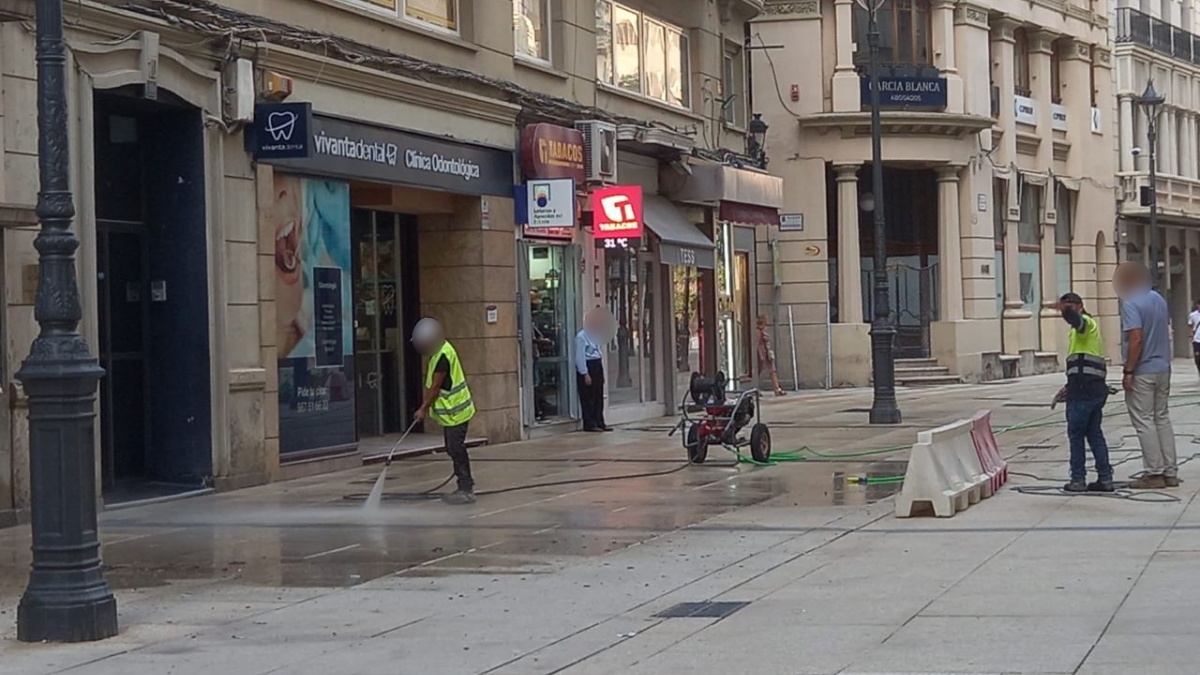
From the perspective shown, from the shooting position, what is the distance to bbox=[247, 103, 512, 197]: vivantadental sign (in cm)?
1717

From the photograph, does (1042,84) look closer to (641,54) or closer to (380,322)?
(641,54)

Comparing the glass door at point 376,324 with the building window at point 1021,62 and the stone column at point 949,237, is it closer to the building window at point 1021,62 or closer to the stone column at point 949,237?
the stone column at point 949,237

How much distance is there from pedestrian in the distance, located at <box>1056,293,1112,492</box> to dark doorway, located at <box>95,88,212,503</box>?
8.13 meters

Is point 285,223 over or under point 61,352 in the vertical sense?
over

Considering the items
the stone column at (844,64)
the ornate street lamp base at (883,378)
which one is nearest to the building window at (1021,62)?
the stone column at (844,64)

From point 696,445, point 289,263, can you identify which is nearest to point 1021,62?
point 696,445

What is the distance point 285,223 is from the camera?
17.9m

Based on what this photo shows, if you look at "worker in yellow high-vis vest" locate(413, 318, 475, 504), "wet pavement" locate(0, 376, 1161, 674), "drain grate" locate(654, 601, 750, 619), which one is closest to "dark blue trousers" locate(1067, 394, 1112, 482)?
"wet pavement" locate(0, 376, 1161, 674)

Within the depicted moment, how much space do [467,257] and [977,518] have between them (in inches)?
397

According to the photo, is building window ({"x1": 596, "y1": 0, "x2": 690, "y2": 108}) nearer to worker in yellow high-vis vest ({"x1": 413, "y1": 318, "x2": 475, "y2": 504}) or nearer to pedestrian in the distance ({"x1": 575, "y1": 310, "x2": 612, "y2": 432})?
pedestrian in the distance ({"x1": 575, "y1": 310, "x2": 612, "y2": 432})

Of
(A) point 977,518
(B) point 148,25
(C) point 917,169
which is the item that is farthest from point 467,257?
(C) point 917,169

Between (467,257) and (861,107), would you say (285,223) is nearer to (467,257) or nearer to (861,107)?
(467,257)

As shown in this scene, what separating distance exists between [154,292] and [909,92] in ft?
80.8

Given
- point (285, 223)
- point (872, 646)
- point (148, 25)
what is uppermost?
point (148, 25)
